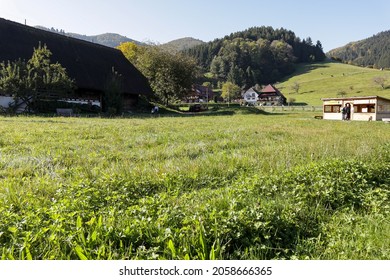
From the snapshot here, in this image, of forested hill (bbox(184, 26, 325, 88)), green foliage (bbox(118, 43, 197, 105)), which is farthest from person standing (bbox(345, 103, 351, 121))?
forested hill (bbox(184, 26, 325, 88))

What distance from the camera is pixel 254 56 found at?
137 meters

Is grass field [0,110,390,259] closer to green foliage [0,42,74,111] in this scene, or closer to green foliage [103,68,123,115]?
green foliage [0,42,74,111]

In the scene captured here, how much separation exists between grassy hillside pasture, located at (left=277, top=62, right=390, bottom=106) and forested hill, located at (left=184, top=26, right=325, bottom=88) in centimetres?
1093

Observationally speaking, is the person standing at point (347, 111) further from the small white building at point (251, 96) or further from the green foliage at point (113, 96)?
the small white building at point (251, 96)

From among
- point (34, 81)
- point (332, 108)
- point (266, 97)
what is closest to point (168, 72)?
point (34, 81)

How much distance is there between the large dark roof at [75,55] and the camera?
2723 cm

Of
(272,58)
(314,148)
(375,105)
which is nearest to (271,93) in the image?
(272,58)

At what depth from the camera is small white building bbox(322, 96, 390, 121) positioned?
27344 millimetres

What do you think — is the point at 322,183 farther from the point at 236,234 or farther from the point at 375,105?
the point at 375,105

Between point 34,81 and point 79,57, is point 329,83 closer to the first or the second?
point 79,57

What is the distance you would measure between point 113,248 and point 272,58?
153 meters

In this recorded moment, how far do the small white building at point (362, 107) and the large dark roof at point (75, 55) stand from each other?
23.4 metres

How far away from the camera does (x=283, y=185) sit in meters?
4.16

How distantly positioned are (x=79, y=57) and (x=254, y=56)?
387 feet
